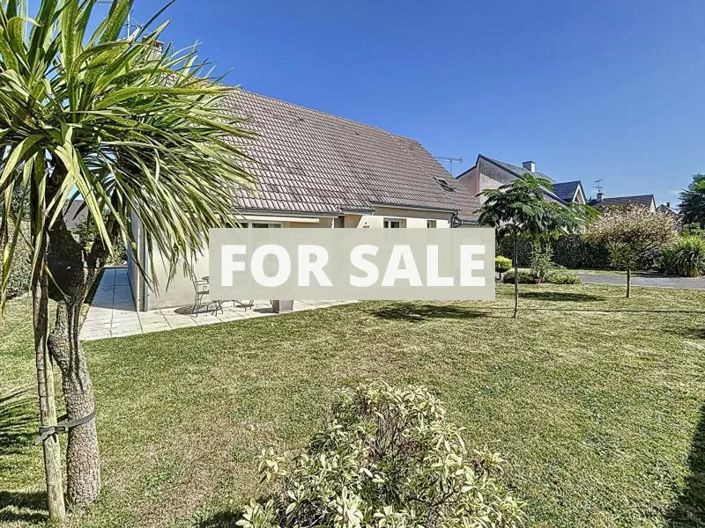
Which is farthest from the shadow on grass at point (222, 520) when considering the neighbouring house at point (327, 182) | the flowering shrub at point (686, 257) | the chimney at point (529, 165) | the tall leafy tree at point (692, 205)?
the tall leafy tree at point (692, 205)

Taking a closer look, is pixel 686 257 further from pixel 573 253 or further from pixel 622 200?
pixel 622 200

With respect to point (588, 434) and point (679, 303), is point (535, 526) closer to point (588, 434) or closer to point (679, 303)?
point (588, 434)

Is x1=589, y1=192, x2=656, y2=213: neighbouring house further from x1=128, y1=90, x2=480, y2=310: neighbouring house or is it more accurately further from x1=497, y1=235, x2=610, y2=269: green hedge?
x1=128, y1=90, x2=480, y2=310: neighbouring house

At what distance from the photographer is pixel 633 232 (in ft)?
55.1

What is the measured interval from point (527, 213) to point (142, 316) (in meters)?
14.4

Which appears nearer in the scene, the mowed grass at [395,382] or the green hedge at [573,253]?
the mowed grass at [395,382]

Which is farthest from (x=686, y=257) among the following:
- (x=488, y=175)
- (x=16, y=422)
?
(x=16, y=422)

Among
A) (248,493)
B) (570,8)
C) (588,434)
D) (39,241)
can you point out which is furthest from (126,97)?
(570,8)

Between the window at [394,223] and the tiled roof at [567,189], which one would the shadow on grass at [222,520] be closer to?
the window at [394,223]

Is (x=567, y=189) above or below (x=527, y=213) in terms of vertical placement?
above

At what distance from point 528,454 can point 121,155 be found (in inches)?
243

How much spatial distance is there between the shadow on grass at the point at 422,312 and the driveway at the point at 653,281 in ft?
45.9

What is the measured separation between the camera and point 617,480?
15.0 ft

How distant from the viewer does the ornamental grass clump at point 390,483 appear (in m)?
2.48
